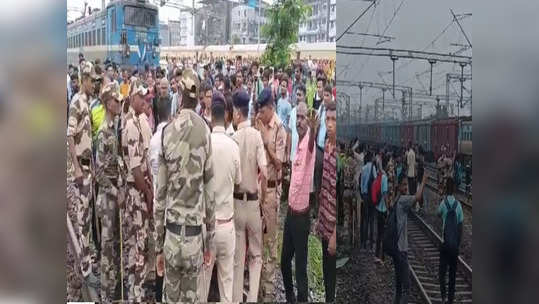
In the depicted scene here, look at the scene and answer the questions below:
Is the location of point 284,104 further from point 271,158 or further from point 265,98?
point 271,158

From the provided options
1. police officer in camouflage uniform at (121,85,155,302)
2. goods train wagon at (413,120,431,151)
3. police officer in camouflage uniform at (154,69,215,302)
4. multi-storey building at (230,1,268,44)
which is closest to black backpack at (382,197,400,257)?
goods train wagon at (413,120,431,151)

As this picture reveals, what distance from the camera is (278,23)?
507cm

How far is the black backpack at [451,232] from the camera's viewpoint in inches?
194

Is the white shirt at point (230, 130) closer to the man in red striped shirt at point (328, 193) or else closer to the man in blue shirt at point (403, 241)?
the man in red striped shirt at point (328, 193)

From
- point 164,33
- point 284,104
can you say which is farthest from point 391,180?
point 164,33

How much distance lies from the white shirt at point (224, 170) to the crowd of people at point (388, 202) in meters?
0.83

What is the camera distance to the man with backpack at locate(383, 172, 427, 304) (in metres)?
5.05

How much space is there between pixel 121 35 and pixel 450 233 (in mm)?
2926

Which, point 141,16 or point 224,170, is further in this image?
point 141,16

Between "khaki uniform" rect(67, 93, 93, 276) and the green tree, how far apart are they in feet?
4.74

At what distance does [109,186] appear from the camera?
198 inches

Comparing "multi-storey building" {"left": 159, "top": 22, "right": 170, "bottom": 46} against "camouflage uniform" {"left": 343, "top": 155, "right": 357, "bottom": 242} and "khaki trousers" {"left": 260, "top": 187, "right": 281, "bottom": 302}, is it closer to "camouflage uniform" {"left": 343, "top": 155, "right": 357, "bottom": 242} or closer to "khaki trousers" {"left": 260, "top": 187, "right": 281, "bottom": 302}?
"khaki trousers" {"left": 260, "top": 187, "right": 281, "bottom": 302}

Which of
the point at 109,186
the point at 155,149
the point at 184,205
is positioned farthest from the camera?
the point at 109,186
